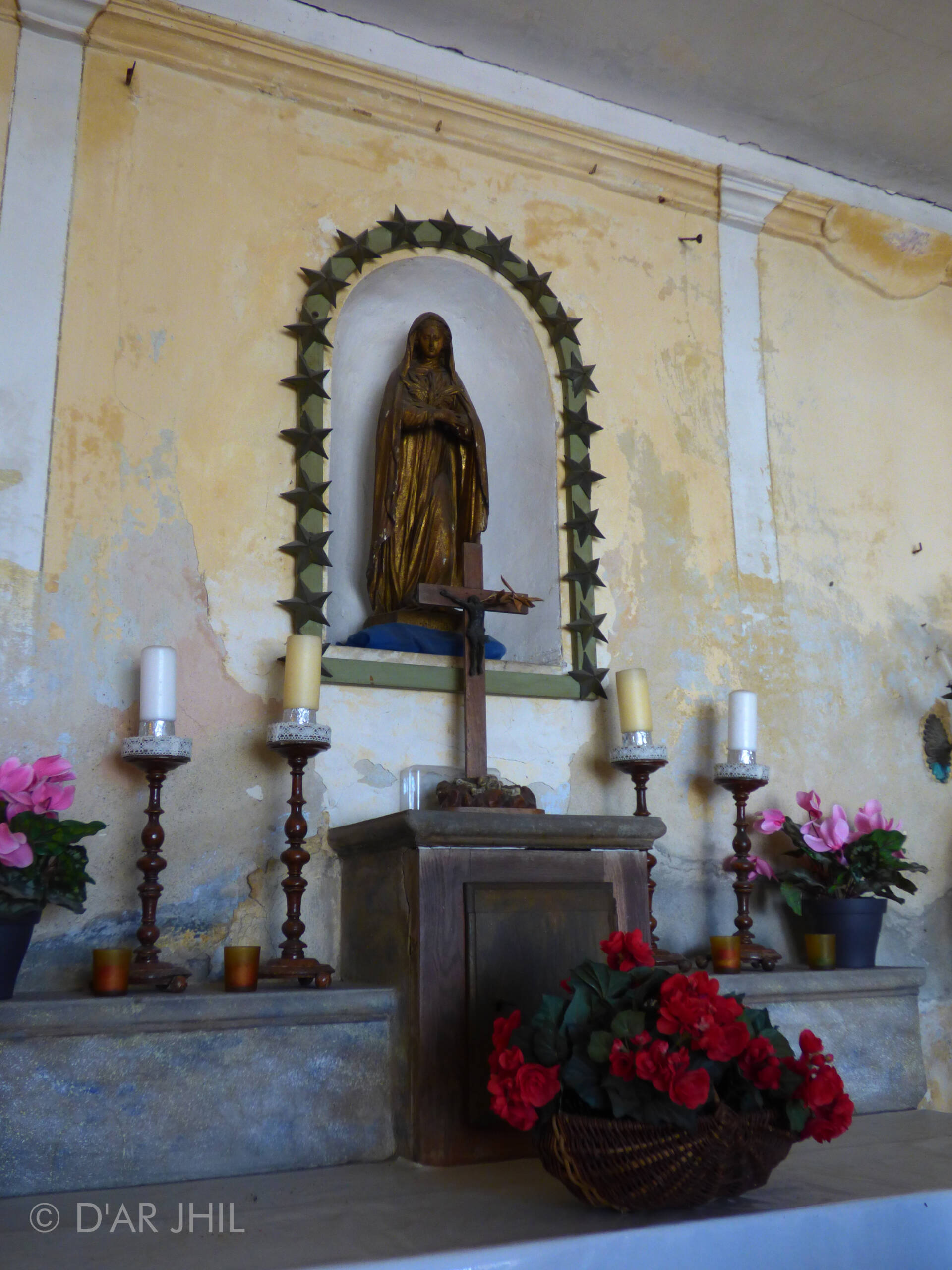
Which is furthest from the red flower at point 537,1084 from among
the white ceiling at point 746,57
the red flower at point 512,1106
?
the white ceiling at point 746,57

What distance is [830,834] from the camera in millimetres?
3619

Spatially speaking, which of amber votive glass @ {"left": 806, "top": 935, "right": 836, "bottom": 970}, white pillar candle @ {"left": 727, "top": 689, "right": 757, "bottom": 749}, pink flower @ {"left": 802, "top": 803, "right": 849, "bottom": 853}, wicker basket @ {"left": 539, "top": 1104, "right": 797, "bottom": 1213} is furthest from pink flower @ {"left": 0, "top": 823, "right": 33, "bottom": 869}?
pink flower @ {"left": 802, "top": 803, "right": 849, "bottom": 853}

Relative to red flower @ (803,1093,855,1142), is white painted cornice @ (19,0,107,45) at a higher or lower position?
higher

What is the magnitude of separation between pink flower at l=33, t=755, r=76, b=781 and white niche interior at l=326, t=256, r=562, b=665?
1.26m

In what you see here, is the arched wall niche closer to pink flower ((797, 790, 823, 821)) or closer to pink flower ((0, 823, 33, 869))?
pink flower ((797, 790, 823, 821))

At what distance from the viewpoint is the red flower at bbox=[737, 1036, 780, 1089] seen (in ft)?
6.65

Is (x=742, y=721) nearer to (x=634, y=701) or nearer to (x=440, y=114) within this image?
(x=634, y=701)

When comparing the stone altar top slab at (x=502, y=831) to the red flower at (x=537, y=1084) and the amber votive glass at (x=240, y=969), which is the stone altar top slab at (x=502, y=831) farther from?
the red flower at (x=537, y=1084)

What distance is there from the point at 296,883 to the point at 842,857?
175 cm

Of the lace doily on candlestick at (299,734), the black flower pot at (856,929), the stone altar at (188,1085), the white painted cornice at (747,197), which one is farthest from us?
the white painted cornice at (747,197)

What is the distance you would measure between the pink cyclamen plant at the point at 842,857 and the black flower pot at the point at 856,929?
0.17ft

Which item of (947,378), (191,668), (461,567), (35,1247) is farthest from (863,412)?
(35,1247)

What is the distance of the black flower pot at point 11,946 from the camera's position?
247 cm

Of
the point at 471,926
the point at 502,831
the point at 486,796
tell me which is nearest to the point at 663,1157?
the point at 471,926
